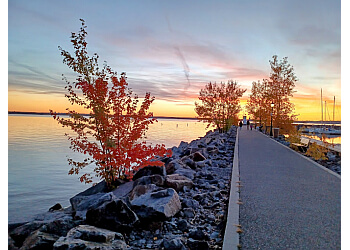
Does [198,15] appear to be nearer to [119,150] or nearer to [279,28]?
[279,28]

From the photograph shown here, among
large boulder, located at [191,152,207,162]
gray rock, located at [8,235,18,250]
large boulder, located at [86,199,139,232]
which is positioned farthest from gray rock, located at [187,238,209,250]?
large boulder, located at [191,152,207,162]

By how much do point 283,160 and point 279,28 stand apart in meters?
5.97

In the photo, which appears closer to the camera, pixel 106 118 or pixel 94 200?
pixel 94 200

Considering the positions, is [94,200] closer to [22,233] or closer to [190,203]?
[22,233]

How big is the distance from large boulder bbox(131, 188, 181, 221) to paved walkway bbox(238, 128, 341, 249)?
4.03ft

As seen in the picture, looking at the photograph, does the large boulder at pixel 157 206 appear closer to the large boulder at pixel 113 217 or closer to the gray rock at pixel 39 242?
the large boulder at pixel 113 217

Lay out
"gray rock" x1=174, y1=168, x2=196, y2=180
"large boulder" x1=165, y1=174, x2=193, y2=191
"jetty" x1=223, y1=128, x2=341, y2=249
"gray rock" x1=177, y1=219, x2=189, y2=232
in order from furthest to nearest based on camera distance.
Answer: "gray rock" x1=174, y1=168, x2=196, y2=180, "large boulder" x1=165, y1=174, x2=193, y2=191, "gray rock" x1=177, y1=219, x2=189, y2=232, "jetty" x1=223, y1=128, x2=341, y2=249

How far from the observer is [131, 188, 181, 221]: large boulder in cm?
447

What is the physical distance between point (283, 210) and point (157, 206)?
2.32 meters

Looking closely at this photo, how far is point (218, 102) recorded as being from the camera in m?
27.3

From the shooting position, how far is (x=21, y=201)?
9.27 metres

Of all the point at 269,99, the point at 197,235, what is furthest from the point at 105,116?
the point at 269,99

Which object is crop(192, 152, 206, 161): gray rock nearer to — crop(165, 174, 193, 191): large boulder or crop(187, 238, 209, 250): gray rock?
crop(165, 174, 193, 191): large boulder

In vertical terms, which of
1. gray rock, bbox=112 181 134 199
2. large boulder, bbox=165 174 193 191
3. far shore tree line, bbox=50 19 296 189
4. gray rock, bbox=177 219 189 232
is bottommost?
gray rock, bbox=112 181 134 199
